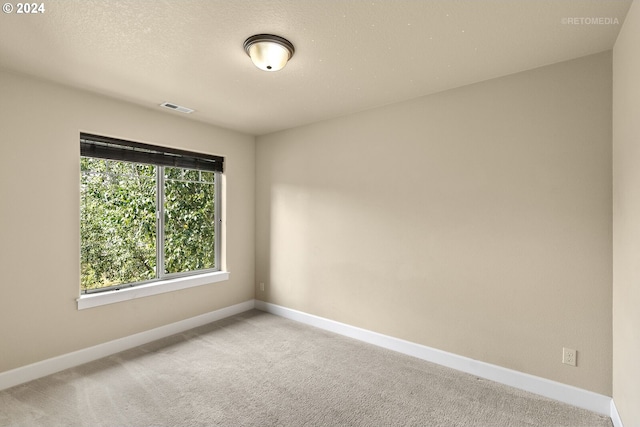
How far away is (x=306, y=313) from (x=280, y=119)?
241cm

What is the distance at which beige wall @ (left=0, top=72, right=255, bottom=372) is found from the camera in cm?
250

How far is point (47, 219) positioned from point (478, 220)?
371 centimetres

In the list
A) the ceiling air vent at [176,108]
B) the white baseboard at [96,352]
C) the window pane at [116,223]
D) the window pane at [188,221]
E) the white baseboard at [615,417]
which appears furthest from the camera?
the window pane at [188,221]

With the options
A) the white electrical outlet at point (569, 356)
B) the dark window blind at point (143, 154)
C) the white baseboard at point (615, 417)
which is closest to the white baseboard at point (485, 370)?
the white baseboard at point (615, 417)

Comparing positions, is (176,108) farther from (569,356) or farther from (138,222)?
(569,356)

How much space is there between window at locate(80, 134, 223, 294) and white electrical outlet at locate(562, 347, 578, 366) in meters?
3.71

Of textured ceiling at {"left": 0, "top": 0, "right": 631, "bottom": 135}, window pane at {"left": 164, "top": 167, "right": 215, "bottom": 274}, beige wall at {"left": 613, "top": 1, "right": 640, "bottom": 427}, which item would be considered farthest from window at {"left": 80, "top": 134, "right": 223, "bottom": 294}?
beige wall at {"left": 613, "top": 1, "right": 640, "bottom": 427}

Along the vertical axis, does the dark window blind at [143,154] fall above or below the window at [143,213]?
above

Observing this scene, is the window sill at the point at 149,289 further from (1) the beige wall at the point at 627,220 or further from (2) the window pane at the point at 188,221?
(1) the beige wall at the point at 627,220

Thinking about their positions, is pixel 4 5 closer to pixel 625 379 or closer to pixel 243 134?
pixel 243 134

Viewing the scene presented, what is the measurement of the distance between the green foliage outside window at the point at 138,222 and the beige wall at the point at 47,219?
232mm

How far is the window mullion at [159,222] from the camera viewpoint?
3.58 meters

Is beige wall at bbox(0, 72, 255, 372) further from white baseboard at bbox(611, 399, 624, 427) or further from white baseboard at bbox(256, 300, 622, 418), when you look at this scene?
white baseboard at bbox(611, 399, 624, 427)

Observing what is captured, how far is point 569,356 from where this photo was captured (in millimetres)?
2271
